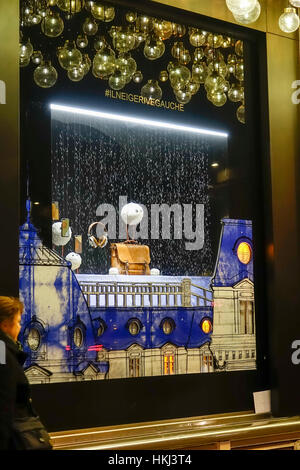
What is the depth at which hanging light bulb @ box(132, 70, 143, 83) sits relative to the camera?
4703mm

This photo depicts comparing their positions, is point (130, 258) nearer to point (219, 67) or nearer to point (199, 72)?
point (199, 72)

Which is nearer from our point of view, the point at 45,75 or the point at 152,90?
the point at 45,75

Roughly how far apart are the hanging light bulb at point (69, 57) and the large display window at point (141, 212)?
0.4 inches

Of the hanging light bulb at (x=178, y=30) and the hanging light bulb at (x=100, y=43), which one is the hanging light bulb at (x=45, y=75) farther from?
the hanging light bulb at (x=178, y=30)

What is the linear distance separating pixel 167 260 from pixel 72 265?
29.6 inches

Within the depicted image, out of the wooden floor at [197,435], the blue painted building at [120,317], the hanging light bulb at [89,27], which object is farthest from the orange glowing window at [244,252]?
the hanging light bulb at [89,27]

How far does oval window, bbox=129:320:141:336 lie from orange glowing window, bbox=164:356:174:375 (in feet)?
0.97

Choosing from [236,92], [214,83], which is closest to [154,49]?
[214,83]

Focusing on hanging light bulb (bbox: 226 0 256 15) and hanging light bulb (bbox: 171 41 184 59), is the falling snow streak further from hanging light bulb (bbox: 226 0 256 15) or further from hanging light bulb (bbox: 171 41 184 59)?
hanging light bulb (bbox: 226 0 256 15)

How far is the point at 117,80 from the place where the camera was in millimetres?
4590

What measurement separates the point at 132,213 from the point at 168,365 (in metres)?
1.08

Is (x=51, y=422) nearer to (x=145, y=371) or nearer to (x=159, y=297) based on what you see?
(x=145, y=371)

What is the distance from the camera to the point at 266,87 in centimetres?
496

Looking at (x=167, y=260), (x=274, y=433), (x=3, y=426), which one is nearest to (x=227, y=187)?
(x=167, y=260)
